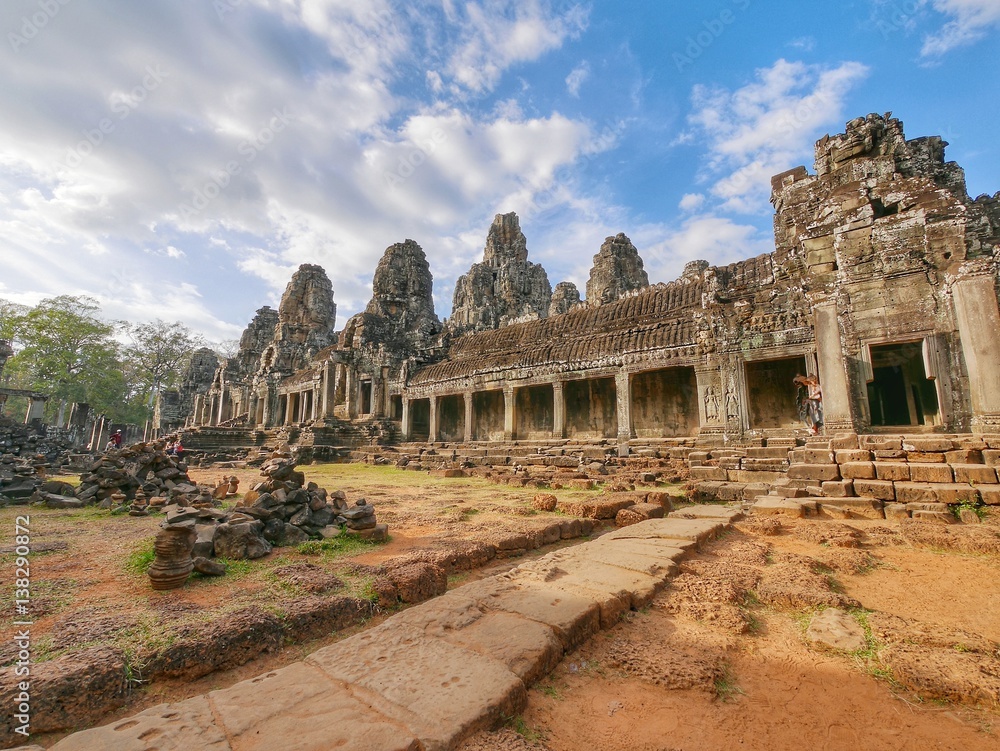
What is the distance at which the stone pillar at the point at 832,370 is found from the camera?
7965 mm

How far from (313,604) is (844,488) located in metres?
7.13

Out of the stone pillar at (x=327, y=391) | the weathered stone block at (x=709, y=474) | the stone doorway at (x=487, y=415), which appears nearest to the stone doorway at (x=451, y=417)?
the stone doorway at (x=487, y=415)

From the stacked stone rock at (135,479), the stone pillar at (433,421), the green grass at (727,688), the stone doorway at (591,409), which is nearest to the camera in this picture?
the green grass at (727,688)

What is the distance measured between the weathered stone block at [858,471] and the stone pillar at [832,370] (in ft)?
5.30

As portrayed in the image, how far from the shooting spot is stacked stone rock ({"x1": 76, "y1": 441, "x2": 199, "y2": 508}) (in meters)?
7.50

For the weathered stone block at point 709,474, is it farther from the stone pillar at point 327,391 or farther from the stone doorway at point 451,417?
the stone pillar at point 327,391

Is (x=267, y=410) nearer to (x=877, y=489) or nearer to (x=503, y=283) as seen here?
(x=503, y=283)

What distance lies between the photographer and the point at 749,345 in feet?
37.0

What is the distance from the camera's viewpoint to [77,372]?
114 feet

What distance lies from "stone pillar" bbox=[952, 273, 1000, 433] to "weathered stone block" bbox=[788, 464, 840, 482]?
2.61 m

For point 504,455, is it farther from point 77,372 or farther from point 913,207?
point 77,372

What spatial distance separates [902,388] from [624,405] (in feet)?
25.4

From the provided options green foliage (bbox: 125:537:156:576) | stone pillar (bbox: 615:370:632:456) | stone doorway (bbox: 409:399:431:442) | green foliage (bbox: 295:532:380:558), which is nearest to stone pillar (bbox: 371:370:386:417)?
stone doorway (bbox: 409:399:431:442)

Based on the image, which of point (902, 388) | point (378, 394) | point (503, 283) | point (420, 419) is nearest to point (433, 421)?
point (420, 419)
